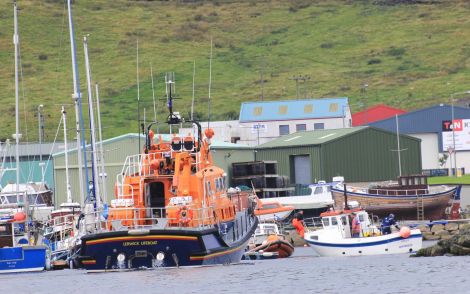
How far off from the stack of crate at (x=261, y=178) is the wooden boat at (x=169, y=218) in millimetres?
43060

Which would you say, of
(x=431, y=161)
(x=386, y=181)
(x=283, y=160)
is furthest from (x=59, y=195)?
(x=431, y=161)

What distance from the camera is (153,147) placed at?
5628cm

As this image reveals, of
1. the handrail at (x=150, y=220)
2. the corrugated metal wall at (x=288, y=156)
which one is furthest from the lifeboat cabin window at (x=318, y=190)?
the handrail at (x=150, y=220)

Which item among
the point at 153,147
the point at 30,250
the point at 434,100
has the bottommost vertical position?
the point at 30,250

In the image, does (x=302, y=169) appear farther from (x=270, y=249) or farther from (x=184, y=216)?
(x=184, y=216)

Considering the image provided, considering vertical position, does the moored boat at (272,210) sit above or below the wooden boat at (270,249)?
above

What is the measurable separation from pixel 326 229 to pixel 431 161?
259ft

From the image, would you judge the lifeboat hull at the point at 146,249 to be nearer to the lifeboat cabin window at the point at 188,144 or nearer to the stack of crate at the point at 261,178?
the lifeboat cabin window at the point at 188,144

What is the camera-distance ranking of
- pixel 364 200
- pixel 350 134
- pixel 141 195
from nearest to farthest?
pixel 141 195 → pixel 364 200 → pixel 350 134

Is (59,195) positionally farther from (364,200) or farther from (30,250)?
(30,250)

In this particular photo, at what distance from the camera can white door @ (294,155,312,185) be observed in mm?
107750

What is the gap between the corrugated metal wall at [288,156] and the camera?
10631 centimetres

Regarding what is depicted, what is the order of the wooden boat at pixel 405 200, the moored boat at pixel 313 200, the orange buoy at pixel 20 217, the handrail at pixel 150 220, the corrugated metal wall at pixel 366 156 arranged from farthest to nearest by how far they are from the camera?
the corrugated metal wall at pixel 366 156 < the moored boat at pixel 313 200 < the wooden boat at pixel 405 200 < the orange buoy at pixel 20 217 < the handrail at pixel 150 220

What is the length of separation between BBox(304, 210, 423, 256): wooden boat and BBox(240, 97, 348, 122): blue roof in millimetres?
77804
